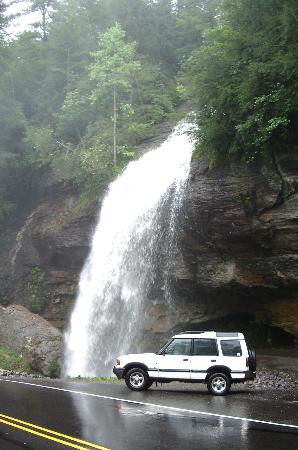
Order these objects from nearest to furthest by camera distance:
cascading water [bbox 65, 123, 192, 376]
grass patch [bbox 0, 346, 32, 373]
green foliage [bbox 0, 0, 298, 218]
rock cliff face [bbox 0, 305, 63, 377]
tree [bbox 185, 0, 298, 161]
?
tree [bbox 185, 0, 298, 161]
green foliage [bbox 0, 0, 298, 218]
cascading water [bbox 65, 123, 192, 376]
rock cliff face [bbox 0, 305, 63, 377]
grass patch [bbox 0, 346, 32, 373]

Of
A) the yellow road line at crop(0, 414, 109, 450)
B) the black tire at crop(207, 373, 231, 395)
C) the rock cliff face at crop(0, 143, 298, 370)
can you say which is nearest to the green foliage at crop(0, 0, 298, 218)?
the rock cliff face at crop(0, 143, 298, 370)

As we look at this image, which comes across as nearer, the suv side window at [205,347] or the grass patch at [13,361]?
the suv side window at [205,347]

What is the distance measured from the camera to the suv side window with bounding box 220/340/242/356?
1375cm

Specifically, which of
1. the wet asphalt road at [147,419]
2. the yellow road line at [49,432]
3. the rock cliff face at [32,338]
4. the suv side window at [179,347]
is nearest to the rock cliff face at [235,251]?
the rock cliff face at [32,338]

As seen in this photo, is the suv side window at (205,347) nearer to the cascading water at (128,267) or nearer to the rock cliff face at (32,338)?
the cascading water at (128,267)

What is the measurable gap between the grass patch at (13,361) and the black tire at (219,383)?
13202mm

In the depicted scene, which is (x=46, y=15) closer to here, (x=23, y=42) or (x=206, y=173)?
(x=23, y=42)

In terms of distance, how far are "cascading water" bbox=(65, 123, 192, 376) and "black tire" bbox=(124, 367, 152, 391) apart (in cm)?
869

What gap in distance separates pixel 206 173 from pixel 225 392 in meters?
9.73

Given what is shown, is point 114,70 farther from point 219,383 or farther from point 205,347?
point 219,383

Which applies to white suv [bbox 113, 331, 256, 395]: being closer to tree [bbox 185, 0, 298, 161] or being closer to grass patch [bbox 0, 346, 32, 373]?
tree [bbox 185, 0, 298, 161]

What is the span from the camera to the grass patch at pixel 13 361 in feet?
79.3

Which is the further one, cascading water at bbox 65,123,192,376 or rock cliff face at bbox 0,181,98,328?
rock cliff face at bbox 0,181,98,328

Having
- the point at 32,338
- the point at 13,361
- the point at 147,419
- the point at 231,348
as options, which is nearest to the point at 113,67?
the point at 32,338
